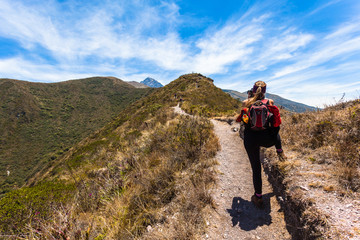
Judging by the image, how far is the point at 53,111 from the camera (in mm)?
102125

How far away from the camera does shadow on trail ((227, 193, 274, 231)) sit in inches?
98.9

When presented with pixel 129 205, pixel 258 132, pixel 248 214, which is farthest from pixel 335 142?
pixel 129 205

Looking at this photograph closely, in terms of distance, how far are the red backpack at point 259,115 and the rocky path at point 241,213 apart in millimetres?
1582

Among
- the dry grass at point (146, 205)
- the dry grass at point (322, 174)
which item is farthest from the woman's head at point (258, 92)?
the dry grass at point (146, 205)

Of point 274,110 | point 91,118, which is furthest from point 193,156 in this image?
point 91,118

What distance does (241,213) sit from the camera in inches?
108

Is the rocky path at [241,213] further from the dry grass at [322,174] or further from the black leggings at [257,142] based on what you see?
the black leggings at [257,142]

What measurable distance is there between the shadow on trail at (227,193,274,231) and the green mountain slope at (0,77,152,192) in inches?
2860

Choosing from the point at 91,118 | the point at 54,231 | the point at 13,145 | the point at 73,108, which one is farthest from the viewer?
the point at 73,108

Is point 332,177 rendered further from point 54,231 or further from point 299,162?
point 54,231

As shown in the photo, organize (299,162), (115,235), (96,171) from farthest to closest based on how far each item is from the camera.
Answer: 1. (96,171)
2. (299,162)
3. (115,235)

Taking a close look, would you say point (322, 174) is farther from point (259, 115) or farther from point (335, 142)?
point (259, 115)

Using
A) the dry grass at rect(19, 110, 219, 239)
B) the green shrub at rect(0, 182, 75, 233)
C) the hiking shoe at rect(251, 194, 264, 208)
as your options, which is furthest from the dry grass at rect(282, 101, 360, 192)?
the green shrub at rect(0, 182, 75, 233)

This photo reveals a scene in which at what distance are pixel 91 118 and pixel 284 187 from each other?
112696mm
